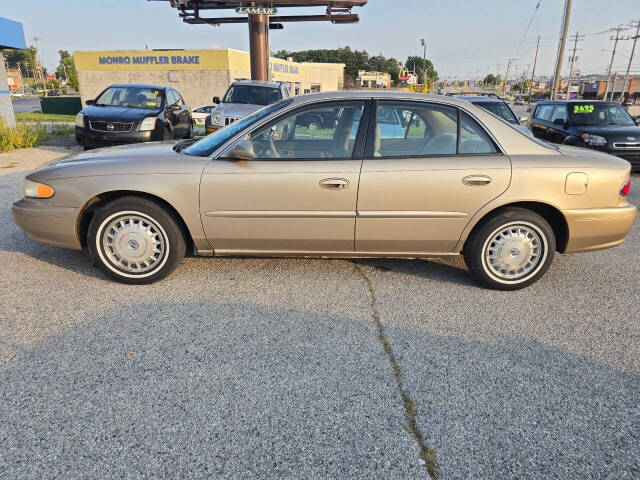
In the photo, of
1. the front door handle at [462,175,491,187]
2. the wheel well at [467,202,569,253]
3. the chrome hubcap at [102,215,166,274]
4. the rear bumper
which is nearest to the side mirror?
the chrome hubcap at [102,215,166,274]

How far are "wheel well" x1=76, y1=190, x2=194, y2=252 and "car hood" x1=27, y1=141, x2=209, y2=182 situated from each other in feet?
0.63

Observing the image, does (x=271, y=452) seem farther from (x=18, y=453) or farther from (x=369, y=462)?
(x=18, y=453)

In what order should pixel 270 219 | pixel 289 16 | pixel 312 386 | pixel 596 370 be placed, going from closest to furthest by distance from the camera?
pixel 312 386 → pixel 596 370 → pixel 270 219 → pixel 289 16

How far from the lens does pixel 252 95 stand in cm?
1243

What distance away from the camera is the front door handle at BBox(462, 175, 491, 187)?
3695mm

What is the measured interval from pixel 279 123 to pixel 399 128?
102 cm

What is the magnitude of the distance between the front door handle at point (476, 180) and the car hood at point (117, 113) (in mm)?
8729

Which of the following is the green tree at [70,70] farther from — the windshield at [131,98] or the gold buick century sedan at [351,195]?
the gold buick century sedan at [351,195]

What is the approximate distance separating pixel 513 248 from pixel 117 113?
31.3 ft

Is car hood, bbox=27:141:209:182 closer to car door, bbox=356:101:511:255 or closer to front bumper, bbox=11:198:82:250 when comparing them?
front bumper, bbox=11:198:82:250

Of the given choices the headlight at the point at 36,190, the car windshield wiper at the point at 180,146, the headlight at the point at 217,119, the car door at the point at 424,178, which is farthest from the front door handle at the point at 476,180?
the headlight at the point at 217,119

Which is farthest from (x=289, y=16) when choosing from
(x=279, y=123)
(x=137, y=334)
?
(x=137, y=334)

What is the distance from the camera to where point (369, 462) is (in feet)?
6.80

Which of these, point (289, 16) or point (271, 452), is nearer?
point (271, 452)
